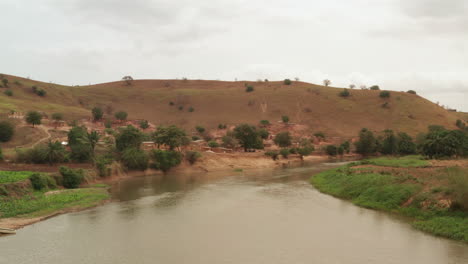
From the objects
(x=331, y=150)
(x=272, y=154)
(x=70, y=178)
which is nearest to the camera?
(x=70, y=178)

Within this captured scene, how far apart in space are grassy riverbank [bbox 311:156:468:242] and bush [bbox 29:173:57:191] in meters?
26.0

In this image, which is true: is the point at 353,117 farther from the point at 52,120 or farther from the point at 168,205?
the point at 168,205

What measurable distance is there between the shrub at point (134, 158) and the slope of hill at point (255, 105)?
39596 mm

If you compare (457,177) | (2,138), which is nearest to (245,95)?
(2,138)

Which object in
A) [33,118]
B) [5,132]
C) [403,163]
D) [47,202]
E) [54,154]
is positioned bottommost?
[47,202]

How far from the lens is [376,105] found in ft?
349

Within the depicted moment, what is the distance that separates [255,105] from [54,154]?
73.9 m

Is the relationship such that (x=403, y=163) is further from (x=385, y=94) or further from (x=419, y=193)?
(x=385, y=94)

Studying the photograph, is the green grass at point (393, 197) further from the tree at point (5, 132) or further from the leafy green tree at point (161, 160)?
the tree at point (5, 132)

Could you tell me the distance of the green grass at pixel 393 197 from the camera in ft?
66.6

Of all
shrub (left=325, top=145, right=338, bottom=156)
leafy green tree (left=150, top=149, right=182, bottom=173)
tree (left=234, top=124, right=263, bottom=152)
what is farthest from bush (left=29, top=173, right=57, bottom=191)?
shrub (left=325, top=145, right=338, bottom=156)

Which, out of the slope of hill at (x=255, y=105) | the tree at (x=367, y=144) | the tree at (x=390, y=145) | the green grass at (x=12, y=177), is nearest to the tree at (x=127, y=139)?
the green grass at (x=12, y=177)

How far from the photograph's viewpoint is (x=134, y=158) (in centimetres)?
4872

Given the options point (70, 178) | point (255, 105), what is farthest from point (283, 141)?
point (70, 178)
